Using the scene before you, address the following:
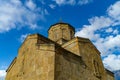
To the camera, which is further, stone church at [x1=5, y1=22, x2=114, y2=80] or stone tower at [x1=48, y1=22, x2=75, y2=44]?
stone tower at [x1=48, y1=22, x2=75, y2=44]

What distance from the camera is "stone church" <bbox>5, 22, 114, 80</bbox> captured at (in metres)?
9.48

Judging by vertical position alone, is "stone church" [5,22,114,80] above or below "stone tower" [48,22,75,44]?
below

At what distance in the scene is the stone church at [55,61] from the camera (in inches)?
373

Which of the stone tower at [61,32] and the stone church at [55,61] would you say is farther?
the stone tower at [61,32]

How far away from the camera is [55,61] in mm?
9469

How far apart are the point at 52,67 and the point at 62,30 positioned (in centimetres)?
998

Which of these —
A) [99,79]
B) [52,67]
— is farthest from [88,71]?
[52,67]

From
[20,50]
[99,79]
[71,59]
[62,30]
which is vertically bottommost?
[99,79]

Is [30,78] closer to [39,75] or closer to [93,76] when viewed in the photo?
[39,75]

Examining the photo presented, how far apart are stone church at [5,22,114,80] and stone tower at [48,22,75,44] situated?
5.21 m

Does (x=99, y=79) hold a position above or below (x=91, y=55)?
below

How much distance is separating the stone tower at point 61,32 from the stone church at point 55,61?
521 cm

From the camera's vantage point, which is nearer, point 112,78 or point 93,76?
point 93,76

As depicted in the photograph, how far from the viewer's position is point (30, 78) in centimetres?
979
